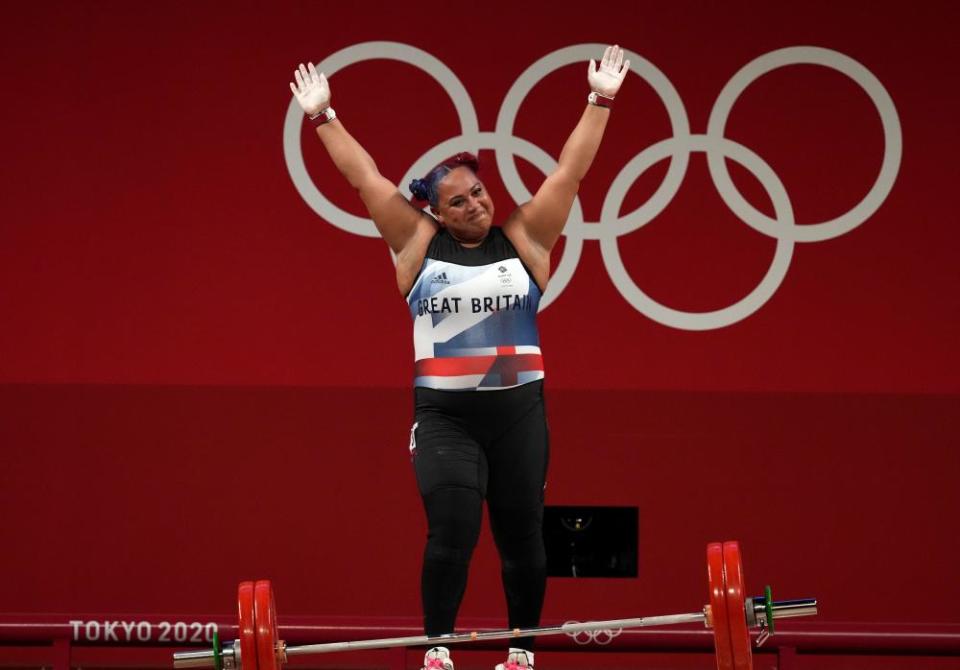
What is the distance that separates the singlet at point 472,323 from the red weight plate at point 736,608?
27.5 inches

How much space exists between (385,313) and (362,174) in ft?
5.08

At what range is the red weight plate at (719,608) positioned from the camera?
9.34ft

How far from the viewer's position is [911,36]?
15.4 feet

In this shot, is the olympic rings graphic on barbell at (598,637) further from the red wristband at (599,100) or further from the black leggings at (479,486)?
the red wristband at (599,100)

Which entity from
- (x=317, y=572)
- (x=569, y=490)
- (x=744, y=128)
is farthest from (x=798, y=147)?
(x=317, y=572)

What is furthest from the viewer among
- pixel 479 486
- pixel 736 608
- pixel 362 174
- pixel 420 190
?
pixel 420 190

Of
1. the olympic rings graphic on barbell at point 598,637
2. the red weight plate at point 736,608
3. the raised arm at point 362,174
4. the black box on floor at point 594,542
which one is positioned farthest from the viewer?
the black box on floor at point 594,542

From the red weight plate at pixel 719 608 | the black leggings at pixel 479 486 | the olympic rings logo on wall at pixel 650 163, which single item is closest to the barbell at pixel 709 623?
the red weight plate at pixel 719 608

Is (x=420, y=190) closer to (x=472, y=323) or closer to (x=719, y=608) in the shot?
(x=472, y=323)

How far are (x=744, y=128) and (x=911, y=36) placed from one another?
733 mm

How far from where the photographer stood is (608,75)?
10.7 feet

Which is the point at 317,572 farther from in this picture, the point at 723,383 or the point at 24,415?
the point at 723,383

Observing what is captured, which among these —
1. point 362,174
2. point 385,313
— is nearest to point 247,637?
point 362,174

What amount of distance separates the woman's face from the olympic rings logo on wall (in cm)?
147
